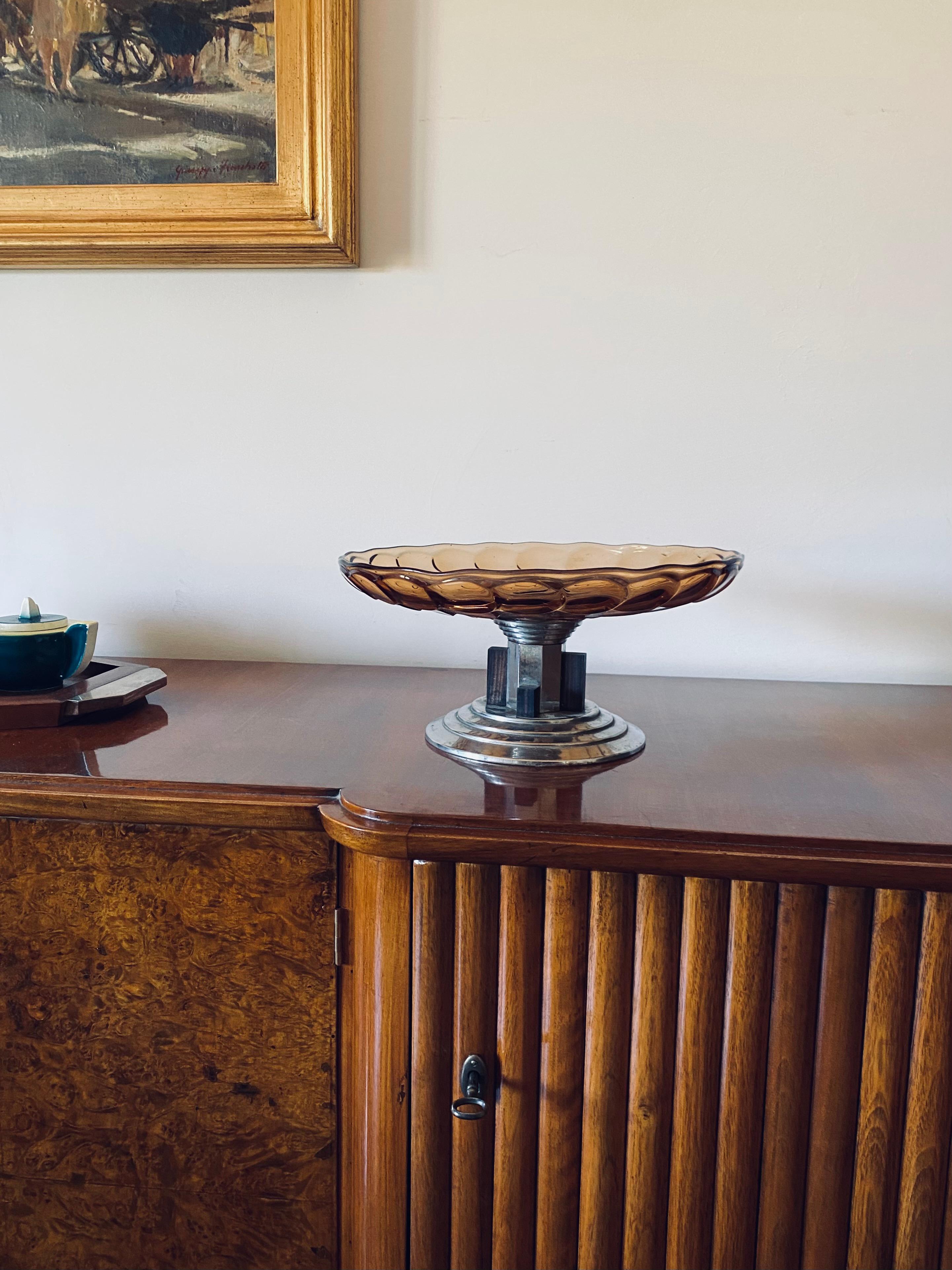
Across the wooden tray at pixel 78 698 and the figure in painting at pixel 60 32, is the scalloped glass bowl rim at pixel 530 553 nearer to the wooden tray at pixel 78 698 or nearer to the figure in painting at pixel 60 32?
the wooden tray at pixel 78 698

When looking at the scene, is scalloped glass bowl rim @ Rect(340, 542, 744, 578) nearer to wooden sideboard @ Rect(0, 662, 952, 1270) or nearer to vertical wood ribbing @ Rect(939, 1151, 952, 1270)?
wooden sideboard @ Rect(0, 662, 952, 1270)

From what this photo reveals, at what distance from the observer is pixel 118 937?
23.7 inches

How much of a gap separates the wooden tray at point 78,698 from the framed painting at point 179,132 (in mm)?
471

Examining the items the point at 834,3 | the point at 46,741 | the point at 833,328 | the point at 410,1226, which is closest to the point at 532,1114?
the point at 410,1226

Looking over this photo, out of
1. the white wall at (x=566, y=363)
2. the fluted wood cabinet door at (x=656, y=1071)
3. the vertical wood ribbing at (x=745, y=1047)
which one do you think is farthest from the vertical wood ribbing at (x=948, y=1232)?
the white wall at (x=566, y=363)

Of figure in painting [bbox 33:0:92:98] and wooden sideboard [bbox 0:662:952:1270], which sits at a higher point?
figure in painting [bbox 33:0:92:98]

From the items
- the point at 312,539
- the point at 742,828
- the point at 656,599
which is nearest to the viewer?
the point at 742,828

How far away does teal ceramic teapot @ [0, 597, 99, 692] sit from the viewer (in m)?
0.75

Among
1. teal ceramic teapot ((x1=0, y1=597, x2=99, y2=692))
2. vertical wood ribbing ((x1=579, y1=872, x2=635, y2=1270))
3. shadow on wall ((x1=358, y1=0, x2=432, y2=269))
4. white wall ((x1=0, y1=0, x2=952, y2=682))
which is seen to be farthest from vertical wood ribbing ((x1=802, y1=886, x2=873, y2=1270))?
shadow on wall ((x1=358, y1=0, x2=432, y2=269))

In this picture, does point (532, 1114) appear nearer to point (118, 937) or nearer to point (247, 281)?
point (118, 937)

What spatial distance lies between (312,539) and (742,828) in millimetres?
640

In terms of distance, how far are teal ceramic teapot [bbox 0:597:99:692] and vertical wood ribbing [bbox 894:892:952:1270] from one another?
694 mm

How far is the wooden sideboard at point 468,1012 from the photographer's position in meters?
0.52
